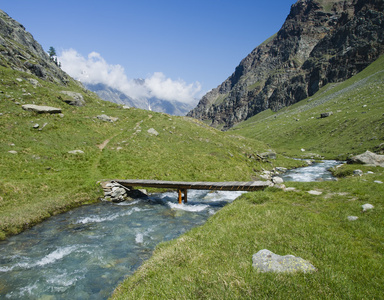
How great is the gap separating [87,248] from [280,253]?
548 inches

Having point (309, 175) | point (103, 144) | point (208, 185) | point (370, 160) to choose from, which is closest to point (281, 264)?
point (208, 185)

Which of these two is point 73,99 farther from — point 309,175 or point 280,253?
A: point 280,253

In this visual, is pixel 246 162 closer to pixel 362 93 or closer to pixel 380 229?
pixel 380 229

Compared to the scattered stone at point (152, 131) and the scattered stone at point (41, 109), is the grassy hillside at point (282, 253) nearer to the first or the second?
the scattered stone at point (152, 131)

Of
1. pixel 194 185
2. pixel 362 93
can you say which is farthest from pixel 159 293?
pixel 362 93

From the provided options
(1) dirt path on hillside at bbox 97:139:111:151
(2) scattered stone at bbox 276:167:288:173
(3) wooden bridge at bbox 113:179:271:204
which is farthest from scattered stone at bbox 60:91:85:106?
(2) scattered stone at bbox 276:167:288:173

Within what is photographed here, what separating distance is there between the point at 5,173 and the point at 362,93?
170m

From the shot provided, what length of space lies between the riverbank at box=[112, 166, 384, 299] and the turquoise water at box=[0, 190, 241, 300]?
3.53 meters

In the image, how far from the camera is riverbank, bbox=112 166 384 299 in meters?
5.96

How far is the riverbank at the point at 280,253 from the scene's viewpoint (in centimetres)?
596

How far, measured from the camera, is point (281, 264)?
6996mm

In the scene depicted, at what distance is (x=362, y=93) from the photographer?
129m

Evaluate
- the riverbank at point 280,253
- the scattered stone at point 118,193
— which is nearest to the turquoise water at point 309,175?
the riverbank at point 280,253

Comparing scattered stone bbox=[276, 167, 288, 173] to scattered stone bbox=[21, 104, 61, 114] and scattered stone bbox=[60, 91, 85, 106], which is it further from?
scattered stone bbox=[60, 91, 85, 106]
